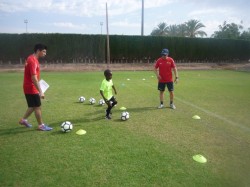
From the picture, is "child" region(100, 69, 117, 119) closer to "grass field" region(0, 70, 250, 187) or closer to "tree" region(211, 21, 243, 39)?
"grass field" region(0, 70, 250, 187)

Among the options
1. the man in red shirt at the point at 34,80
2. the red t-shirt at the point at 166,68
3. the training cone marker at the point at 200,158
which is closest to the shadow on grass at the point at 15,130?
the man in red shirt at the point at 34,80

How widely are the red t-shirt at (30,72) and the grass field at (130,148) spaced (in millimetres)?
1145

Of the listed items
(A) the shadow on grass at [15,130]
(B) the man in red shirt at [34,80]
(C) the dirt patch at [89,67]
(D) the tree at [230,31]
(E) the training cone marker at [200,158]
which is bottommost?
(E) the training cone marker at [200,158]

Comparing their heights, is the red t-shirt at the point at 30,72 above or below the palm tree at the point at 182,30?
below

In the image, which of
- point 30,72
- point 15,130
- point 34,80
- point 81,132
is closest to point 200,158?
point 81,132

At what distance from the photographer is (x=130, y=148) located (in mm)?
5562

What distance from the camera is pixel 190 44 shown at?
118 ft

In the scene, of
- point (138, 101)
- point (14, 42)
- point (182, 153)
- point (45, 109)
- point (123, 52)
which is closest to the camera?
point (182, 153)

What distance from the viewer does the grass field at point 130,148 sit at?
4289mm

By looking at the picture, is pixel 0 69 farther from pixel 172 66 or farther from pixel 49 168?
pixel 49 168

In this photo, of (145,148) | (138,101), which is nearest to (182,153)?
(145,148)

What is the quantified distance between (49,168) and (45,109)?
16.8 feet

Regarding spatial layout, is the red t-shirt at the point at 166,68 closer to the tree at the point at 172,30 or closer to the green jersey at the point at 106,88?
the green jersey at the point at 106,88

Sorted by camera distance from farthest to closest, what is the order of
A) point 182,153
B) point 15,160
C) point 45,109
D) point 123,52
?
1. point 123,52
2. point 45,109
3. point 182,153
4. point 15,160
